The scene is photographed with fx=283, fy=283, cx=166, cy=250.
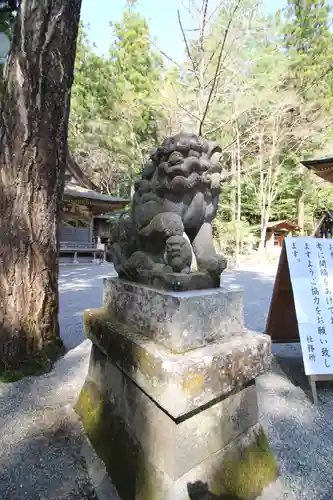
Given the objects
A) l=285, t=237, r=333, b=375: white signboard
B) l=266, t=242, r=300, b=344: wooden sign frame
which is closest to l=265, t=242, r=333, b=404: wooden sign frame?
→ l=266, t=242, r=300, b=344: wooden sign frame

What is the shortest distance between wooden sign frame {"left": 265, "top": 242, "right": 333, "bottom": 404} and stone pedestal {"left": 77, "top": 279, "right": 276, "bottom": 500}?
1077mm

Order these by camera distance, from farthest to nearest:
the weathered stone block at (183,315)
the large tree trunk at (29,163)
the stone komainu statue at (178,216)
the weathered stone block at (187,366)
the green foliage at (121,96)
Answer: the green foliage at (121,96) → the large tree trunk at (29,163) → the stone komainu statue at (178,216) → the weathered stone block at (183,315) → the weathered stone block at (187,366)

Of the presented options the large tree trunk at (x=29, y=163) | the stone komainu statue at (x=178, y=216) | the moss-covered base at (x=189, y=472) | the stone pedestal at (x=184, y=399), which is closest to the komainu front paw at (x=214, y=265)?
the stone komainu statue at (x=178, y=216)

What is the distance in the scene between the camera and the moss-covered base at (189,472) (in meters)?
1.06

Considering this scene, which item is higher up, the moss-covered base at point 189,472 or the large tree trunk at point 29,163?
the large tree trunk at point 29,163

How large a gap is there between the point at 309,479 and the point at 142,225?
1.46 meters

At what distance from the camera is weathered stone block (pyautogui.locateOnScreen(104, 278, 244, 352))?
3.70 ft

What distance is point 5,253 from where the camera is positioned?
2.22 meters

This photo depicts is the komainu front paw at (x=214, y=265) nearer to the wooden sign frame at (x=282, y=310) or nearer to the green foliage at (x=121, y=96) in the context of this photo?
the wooden sign frame at (x=282, y=310)

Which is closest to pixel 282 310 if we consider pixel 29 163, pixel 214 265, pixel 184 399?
pixel 214 265

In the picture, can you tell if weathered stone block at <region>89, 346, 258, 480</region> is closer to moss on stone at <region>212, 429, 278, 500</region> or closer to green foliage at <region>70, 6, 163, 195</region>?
moss on stone at <region>212, 429, 278, 500</region>

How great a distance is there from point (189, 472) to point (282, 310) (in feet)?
5.24

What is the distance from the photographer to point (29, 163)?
7.36 feet

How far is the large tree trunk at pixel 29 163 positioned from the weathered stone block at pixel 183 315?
1.21m
